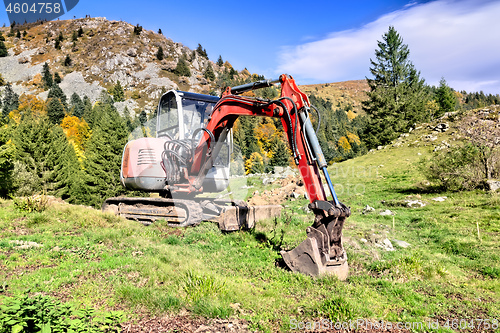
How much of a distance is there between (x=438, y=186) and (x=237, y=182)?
17.2 m

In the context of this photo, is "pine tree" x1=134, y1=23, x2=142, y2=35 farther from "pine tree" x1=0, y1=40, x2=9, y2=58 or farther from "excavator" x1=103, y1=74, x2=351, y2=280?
"excavator" x1=103, y1=74, x2=351, y2=280

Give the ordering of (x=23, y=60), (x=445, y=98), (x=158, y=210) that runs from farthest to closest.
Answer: (x=23, y=60)
(x=445, y=98)
(x=158, y=210)

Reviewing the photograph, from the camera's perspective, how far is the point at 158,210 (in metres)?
10.1

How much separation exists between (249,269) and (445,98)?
2226 inches

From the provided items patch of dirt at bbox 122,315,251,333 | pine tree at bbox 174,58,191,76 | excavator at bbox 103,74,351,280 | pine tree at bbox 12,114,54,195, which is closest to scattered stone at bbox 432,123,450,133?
excavator at bbox 103,74,351,280

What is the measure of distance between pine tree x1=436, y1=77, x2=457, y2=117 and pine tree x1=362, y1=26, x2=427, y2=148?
10261 mm

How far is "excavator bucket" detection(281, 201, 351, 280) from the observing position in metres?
5.64

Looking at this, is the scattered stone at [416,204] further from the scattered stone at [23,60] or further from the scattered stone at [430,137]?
the scattered stone at [23,60]

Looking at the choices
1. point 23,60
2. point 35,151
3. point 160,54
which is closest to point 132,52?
point 160,54

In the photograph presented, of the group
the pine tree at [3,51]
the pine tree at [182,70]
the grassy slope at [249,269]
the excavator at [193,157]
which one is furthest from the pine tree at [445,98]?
the pine tree at [3,51]

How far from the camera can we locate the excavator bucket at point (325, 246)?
5.64 meters

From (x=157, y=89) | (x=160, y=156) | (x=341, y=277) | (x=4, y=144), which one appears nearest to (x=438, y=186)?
(x=341, y=277)

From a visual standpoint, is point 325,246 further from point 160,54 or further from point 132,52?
point 132,52

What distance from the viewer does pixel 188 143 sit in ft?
31.1
